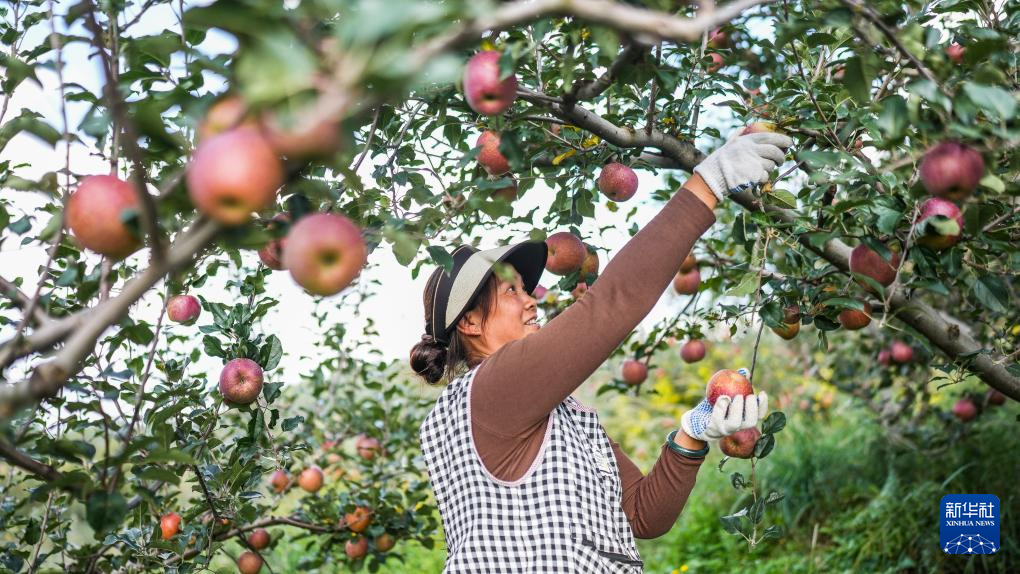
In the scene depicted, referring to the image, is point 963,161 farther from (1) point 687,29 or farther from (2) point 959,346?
(2) point 959,346

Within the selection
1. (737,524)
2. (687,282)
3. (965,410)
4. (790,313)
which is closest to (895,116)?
(790,313)

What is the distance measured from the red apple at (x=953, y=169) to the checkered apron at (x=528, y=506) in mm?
900

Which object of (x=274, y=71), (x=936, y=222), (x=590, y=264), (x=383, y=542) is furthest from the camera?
(x=383, y=542)

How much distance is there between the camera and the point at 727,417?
1819 mm

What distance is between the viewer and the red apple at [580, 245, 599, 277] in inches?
91.8

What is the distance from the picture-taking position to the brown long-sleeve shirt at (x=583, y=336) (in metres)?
1.50

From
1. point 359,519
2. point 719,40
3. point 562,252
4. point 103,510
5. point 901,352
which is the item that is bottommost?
point 103,510

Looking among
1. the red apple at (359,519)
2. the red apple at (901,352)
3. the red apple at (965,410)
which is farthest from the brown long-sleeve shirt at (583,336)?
the red apple at (965,410)

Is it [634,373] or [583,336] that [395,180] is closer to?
[583,336]

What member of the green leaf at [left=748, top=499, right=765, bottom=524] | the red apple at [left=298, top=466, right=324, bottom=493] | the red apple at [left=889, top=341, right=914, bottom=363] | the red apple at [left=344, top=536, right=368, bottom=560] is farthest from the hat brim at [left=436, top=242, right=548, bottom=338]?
the red apple at [left=889, top=341, right=914, bottom=363]

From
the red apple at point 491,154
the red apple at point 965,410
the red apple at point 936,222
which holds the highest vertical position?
the red apple at point 965,410

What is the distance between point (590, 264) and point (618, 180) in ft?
1.53

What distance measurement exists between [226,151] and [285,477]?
2.73 meters

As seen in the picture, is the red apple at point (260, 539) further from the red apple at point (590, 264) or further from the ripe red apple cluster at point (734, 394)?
the ripe red apple cluster at point (734, 394)
